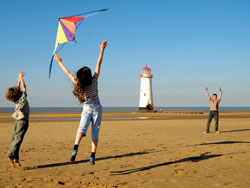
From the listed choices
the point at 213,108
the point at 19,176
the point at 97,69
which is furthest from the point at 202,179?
the point at 213,108

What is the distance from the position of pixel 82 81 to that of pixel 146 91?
44754mm

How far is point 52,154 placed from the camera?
739cm

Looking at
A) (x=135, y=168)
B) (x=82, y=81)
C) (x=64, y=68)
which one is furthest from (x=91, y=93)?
(x=135, y=168)

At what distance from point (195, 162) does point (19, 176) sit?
12.4 feet

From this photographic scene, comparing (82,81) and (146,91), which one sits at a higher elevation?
(146,91)

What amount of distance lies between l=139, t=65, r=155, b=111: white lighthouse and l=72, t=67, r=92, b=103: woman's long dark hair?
43.7 metres

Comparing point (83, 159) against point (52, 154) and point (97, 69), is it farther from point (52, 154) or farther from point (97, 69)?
point (97, 69)

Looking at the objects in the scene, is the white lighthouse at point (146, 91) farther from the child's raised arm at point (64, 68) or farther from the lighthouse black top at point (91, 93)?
the lighthouse black top at point (91, 93)

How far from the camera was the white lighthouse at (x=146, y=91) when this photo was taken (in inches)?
1929

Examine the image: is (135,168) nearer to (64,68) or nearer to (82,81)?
(82,81)

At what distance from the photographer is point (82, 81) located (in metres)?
4.88

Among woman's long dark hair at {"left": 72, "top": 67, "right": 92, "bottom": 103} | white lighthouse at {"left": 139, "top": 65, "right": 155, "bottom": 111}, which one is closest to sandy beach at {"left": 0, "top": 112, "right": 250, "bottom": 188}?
woman's long dark hair at {"left": 72, "top": 67, "right": 92, "bottom": 103}

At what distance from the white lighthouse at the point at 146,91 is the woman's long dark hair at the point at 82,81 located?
4375 cm

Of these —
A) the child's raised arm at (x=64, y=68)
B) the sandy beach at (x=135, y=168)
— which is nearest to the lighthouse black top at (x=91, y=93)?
the child's raised arm at (x=64, y=68)
